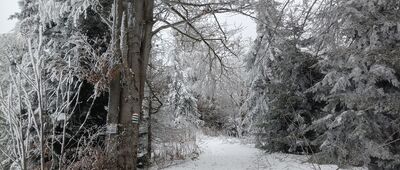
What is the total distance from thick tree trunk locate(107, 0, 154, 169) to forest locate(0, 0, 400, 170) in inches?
0.6

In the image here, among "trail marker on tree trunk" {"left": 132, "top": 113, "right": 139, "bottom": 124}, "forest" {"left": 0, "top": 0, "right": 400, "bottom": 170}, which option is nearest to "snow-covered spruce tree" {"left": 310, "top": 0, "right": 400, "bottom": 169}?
"forest" {"left": 0, "top": 0, "right": 400, "bottom": 170}

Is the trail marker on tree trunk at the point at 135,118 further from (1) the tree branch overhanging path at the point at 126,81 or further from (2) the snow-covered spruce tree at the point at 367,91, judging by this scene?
(2) the snow-covered spruce tree at the point at 367,91

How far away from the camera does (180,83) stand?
17.9 meters

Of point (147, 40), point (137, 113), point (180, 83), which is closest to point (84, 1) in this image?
point (147, 40)

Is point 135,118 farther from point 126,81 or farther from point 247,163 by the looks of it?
point 247,163

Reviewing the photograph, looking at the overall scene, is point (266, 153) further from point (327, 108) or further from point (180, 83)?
point (180, 83)

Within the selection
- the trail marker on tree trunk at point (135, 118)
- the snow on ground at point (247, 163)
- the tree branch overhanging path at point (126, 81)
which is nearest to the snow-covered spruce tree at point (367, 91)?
the snow on ground at point (247, 163)

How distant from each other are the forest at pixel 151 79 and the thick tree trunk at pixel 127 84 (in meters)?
0.02

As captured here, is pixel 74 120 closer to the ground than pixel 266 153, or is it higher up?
higher up

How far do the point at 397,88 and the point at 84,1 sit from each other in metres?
6.23

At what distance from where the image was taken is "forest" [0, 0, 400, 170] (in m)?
2.97

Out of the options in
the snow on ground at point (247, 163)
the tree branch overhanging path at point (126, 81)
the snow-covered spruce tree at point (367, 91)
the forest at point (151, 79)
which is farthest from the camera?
the snow on ground at point (247, 163)

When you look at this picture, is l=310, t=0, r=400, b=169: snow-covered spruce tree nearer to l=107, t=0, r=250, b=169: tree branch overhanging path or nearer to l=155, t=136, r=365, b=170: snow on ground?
l=155, t=136, r=365, b=170: snow on ground

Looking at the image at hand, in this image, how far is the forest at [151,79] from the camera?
2969 millimetres
